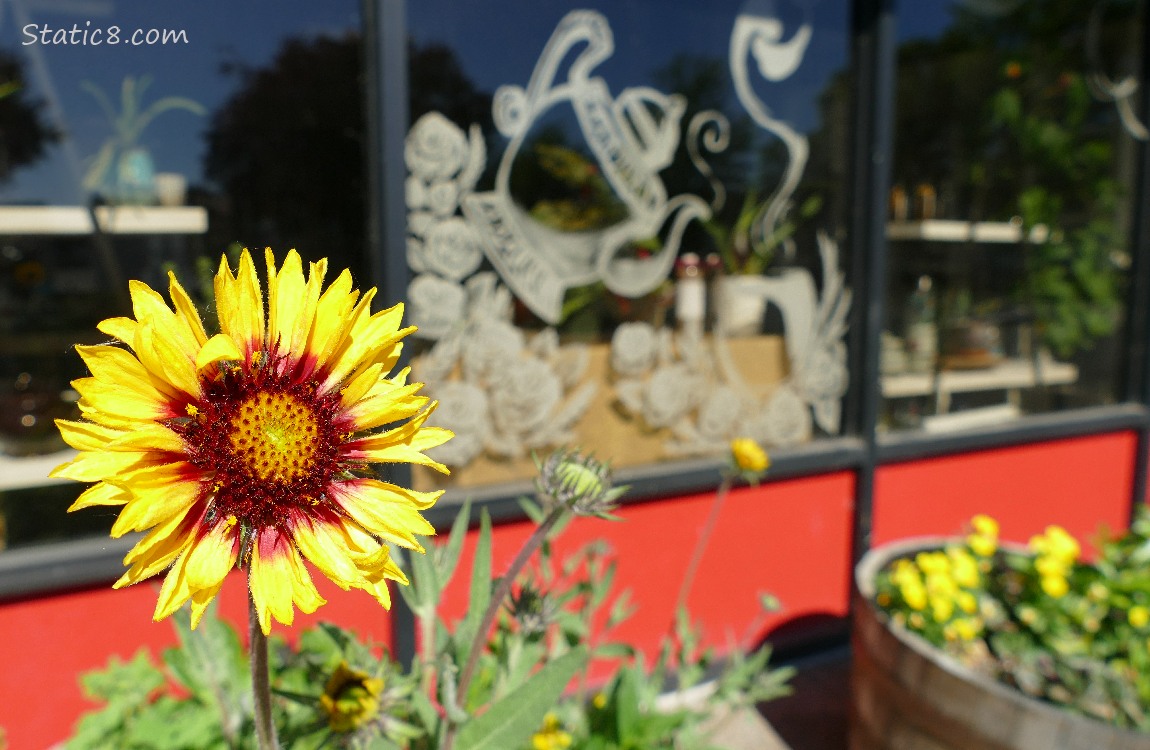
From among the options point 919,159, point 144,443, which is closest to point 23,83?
point 144,443

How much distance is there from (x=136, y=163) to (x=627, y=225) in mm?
1169

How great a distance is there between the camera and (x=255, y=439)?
513 mm

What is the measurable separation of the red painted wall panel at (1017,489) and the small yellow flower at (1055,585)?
0.79 metres

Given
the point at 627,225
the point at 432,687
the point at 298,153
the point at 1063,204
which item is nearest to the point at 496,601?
the point at 432,687

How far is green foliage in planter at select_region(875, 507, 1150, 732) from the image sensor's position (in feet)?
5.14

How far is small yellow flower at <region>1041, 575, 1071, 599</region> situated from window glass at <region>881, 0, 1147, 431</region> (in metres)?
0.89

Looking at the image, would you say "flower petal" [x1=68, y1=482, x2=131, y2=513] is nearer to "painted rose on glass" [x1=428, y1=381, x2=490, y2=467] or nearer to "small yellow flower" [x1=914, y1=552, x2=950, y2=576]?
"painted rose on glass" [x1=428, y1=381, x2=490, y2=467]

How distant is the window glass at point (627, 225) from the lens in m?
1.89

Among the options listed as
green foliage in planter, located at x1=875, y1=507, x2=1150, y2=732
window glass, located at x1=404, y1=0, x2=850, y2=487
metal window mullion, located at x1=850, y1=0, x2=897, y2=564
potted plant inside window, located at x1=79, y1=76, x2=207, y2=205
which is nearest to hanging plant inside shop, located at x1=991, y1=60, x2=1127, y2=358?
metal window mullion, located at x1=850, y1=0, x2=897, y2=564

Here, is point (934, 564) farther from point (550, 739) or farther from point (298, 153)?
point (298, 153)

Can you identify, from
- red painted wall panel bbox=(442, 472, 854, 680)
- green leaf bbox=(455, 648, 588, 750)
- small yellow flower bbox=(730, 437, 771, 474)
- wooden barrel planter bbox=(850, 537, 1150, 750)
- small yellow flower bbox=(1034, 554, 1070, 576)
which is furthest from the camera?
red painted wall panel bbox=(442, 472, 854, 680)

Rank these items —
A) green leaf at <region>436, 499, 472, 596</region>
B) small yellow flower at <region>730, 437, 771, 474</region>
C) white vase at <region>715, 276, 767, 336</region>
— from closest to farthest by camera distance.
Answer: green leaf at <region>436, 499, 472, 596</region>
small yellow flower at <region>730, 437, 771, 474</region>
white vase at <region>715, 276, 767, 336</region>

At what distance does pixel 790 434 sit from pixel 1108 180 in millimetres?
1734
